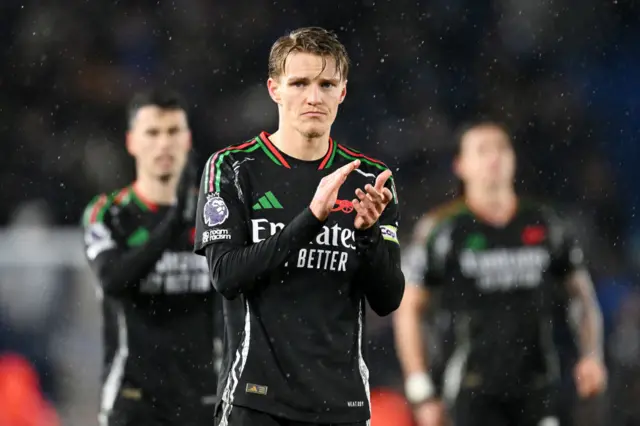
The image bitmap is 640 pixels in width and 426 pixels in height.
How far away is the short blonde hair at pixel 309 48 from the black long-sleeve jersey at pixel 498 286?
10.1 feet

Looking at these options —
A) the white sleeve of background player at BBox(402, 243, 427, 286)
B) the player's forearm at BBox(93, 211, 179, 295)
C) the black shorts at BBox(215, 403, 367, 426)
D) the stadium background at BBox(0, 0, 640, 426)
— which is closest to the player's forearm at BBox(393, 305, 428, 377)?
the white sleeve of background player at BBox(402, 243, 427, 286)

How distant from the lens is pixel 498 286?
21.3 feet

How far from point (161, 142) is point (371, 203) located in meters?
2.52

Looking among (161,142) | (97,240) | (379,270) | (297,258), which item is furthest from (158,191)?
(379,270)

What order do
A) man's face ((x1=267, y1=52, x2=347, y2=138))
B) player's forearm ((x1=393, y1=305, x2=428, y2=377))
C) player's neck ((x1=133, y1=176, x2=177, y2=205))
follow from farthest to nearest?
player's forearm ((x1=393, y1=305, x2=428, y2=377)), player's neck ((x1=133, y1=176, x2=177, y2=205)), man's face ((x1=267, y1=52, x2=347, y2=138))

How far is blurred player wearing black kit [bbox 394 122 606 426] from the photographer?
6.36 meters

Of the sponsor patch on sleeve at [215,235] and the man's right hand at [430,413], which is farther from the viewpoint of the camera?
the man's right hand at [430,413]

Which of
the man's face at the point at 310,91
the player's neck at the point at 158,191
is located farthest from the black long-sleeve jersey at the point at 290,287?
the player's neck at the point at 158,191

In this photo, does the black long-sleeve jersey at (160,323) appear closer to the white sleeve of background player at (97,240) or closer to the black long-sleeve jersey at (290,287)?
the white sleeve of background player at (97,240)

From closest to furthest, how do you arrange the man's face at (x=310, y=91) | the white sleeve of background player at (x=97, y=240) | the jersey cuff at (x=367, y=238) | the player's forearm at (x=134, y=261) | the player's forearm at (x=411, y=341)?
the jersey cuff at (x=367, y=238) → the man's face at (x=310, y=91) → the player's forearm at (x=134, y=261) → the white sleeve of background player at (x=97, y=240) → the player's forearm at (x=411, y=341)

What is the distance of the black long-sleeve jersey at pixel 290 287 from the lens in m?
3.43

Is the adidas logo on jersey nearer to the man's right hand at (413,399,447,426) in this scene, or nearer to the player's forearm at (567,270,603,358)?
the man's right hand at (413,399,447,426)

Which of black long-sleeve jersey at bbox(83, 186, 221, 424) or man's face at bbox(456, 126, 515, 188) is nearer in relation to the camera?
black long-sleeve jersey at bbox(83, 186, 221, 424)

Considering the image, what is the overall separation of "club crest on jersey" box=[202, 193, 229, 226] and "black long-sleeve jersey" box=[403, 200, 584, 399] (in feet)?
10.5
